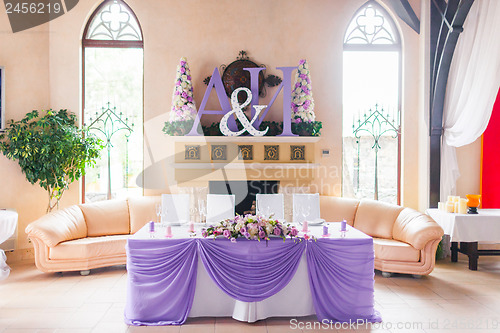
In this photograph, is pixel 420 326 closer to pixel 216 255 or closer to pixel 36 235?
pixel 216 255

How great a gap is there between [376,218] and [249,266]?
9.55 feet

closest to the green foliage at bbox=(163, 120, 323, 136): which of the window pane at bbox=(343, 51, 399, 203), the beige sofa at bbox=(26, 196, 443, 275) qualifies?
the window pane at bbox=(343, 51, 399, 203)

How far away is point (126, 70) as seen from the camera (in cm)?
661

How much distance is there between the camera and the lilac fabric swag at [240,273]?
364 centimetres

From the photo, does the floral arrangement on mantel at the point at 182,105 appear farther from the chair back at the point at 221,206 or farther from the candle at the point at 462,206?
the candle at the point at 462,206

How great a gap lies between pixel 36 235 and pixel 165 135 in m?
2.47

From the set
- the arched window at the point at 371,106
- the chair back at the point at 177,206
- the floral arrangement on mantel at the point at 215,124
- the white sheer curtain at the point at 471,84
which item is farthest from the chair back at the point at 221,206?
the white sheer curtain at the point at 471,84

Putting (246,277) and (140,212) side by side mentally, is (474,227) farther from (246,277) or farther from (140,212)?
(140,212)

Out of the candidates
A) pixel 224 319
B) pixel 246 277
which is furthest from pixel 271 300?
pixel 224 319

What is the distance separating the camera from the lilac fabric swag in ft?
11.9

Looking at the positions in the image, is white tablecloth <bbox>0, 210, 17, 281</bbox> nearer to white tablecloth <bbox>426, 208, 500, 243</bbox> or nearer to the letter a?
the letter a

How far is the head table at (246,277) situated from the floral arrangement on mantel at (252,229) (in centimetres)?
7

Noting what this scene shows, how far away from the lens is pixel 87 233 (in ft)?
19.0

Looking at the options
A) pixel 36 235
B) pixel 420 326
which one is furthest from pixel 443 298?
pixel 36 235
